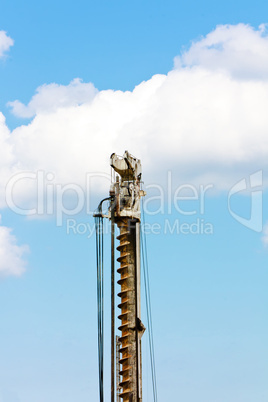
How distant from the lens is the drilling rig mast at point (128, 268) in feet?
210

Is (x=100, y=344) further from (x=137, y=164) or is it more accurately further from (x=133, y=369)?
(x=137, y=164)

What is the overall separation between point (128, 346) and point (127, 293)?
3.18 metres

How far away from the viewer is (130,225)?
217 feet

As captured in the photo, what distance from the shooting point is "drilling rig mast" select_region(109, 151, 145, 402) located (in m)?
64.1

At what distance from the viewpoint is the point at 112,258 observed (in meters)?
65.4

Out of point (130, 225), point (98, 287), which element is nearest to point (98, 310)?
point (98, 287)

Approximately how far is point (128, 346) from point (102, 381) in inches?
102

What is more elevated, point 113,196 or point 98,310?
point 113,196

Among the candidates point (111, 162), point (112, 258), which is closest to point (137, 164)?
point (111, 162)

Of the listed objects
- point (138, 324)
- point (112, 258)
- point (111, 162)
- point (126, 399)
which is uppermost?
point (111, 162)

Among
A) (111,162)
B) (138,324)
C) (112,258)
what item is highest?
(111,162)

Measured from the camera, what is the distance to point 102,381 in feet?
210

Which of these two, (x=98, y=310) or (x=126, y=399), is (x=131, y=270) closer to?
(x=98, y=310)

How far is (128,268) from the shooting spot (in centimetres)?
6519
